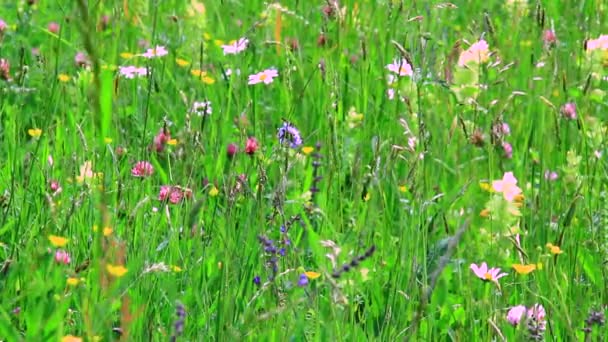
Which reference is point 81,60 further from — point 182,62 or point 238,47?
point 238,47

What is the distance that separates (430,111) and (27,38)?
1.56 metres

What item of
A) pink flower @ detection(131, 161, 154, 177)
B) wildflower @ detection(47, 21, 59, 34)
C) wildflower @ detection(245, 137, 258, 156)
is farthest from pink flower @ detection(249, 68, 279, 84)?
wildflower @ detection(47, 21, 59, 34)

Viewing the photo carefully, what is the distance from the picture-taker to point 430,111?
8.15ft

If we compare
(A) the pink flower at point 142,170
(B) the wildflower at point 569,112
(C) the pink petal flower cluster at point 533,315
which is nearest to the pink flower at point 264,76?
(A) the pink flower at point 142,170

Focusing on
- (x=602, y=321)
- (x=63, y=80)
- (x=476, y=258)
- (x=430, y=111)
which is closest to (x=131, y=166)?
(x=63, y=80)

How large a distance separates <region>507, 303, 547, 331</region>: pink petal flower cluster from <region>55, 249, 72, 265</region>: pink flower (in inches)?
31.1

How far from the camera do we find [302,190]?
8.34 ft

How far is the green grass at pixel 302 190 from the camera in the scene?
1715mm

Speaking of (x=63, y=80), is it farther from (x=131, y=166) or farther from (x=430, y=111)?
(x=430, y=111)

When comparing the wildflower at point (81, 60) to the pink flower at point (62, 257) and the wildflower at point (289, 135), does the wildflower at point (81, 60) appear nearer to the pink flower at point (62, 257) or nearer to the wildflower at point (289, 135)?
the wildflower at point (289, 135)

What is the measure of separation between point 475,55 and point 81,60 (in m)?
1.27

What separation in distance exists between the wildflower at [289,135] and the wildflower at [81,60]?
950 millimetres

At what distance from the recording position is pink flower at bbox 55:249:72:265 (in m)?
1.84

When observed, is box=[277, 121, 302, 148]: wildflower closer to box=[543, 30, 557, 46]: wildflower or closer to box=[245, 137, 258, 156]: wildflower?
box=[245, 137, 258, 156]: wildflower
